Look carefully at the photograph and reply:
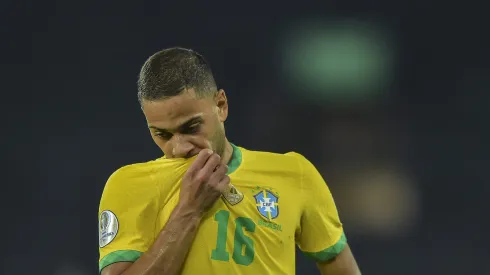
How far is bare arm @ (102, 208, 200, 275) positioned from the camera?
980mm

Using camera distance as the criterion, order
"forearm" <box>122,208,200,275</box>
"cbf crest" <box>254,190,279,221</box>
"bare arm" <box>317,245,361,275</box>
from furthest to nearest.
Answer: "bare arm" <box>317,245,361,275</box> < "cbf crest" <box>254,190,279,221</box> < "forearm" <box>122,208,200,275</box>

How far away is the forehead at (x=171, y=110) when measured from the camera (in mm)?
1044

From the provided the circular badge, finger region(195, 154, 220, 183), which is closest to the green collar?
finger region(195, 154, 220, 183)

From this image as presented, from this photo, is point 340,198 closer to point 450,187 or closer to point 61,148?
point 450,187

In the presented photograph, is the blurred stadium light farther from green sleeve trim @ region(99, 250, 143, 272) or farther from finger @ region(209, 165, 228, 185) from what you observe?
green sleeve trim @ region(99, 250, 143, 272)

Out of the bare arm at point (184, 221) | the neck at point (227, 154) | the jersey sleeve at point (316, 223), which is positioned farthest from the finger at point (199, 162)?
the jersey sleeve at point (316, 223)

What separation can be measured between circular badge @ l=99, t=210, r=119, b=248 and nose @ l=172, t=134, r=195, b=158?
5.0 inches

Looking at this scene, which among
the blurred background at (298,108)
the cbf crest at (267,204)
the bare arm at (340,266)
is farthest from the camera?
the blurred background at (298,108)

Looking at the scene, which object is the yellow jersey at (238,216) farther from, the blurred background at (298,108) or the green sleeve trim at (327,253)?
the blurred background at (298,108)

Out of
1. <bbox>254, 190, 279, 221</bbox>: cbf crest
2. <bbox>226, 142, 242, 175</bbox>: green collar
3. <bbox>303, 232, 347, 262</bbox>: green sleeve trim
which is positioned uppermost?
<bbox>226, 142, 242, 175</bbox>: green collar

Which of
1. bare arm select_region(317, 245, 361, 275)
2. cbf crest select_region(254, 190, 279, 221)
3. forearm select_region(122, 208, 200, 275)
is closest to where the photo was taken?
forearm select_region(122, 208, 200, 275)

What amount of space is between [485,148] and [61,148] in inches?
42.6

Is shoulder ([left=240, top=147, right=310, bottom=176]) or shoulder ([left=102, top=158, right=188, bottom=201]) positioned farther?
shoulder ([left=240, top=147, right=310, bottom=176])

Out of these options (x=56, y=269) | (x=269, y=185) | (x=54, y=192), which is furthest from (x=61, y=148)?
(x=269, y=185)
